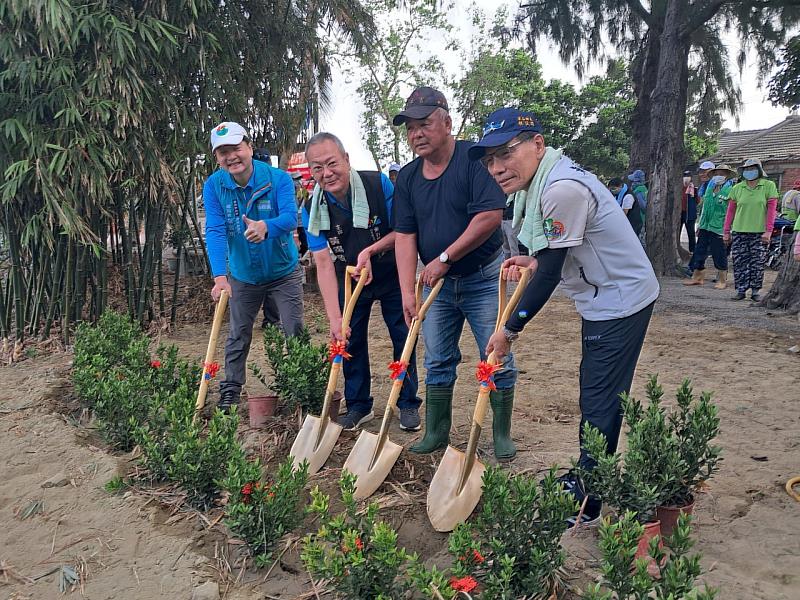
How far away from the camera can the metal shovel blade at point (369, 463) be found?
9.50 feet

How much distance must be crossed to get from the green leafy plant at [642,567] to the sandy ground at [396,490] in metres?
0.38

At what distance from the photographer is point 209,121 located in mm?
6082

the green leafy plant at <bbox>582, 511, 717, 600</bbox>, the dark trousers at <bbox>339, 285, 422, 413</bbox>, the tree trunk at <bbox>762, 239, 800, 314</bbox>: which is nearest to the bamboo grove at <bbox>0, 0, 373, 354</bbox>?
the dark trousers at <bbox>339, 285, 422, 413</bbox>

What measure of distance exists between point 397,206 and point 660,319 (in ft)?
15.6

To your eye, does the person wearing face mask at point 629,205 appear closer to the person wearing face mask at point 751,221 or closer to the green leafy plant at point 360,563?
the person wearing face mask at point 751,221

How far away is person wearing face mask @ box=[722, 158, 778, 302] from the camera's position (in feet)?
24.1

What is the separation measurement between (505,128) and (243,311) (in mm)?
2327

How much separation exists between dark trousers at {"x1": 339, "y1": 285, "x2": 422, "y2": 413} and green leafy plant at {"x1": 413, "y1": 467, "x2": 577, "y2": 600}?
146cm

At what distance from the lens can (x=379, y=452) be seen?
2990 millimetres

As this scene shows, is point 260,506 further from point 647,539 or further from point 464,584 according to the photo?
point 647,539

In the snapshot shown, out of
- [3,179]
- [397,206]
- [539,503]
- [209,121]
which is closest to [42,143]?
[3,179]

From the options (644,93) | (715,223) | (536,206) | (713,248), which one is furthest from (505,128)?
(644,93)

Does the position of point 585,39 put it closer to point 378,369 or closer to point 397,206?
point 378,369

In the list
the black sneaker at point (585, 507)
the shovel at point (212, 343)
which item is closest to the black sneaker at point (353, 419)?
the shovel at point (212, 343)
